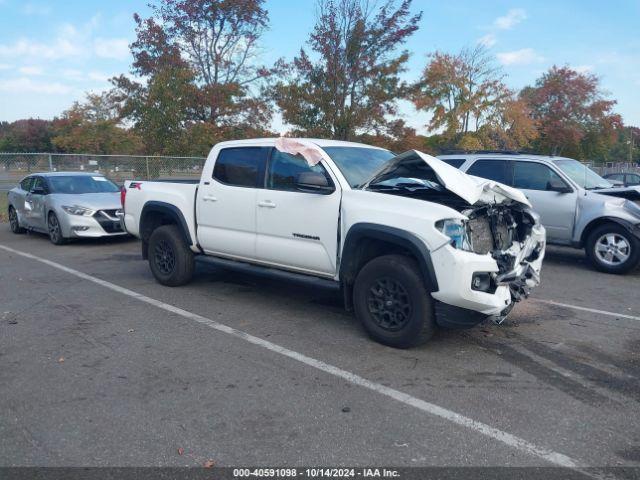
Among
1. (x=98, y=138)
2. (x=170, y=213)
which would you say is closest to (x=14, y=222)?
(x=170, y=213)

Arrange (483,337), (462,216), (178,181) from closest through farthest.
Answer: (462,216) < (483,337) < (178,181)

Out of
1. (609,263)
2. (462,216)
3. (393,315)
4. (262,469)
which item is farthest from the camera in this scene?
(609,263)

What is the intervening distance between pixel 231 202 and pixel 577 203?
5724 mm

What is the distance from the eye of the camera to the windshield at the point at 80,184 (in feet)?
38.4

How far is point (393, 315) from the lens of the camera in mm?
4945

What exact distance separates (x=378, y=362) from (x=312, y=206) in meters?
1.73

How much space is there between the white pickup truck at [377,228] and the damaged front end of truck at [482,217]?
11mm

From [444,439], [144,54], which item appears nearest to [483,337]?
[444,439]

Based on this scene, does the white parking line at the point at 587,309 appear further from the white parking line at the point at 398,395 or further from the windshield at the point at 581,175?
the white parking line at the point at 398,395

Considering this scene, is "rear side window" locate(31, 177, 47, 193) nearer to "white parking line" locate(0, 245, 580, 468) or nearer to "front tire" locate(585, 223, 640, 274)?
"white parking line" locate(0, 245, 580, 468)

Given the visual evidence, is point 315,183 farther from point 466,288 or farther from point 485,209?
point 466,288

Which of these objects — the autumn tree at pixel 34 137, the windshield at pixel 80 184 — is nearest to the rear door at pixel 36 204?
the windshield at pixel 80 184

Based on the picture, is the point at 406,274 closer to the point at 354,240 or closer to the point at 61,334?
the point at 354,240

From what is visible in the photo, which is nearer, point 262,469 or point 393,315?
point 262,469
